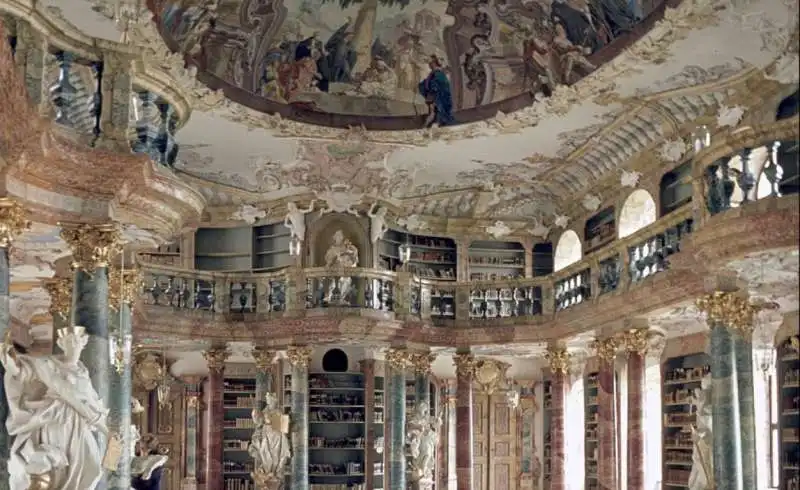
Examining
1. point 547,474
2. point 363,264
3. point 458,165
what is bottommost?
point 547,474

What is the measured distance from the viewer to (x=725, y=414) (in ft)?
52.9

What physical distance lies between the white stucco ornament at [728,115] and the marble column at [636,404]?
14.4 ft

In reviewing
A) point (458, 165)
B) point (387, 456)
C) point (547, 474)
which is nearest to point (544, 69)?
point (458, 165)

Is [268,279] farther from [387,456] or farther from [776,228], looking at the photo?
[776,228]

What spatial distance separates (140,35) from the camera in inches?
710

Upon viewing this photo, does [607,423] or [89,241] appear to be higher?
[89,241]

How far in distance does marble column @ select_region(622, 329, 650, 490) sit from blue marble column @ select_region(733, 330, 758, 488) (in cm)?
522

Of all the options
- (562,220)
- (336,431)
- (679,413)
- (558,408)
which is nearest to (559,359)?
(558,408)

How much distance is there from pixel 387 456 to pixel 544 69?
9253mm

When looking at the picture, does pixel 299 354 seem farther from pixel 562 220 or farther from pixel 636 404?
pixel 636 404

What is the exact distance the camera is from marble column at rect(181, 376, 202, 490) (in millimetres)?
28312

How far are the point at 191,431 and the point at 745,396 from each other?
15.9 meters

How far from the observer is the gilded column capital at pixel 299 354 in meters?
24.9

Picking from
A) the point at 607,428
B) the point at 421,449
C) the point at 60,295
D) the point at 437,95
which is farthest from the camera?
the point at 421,449
